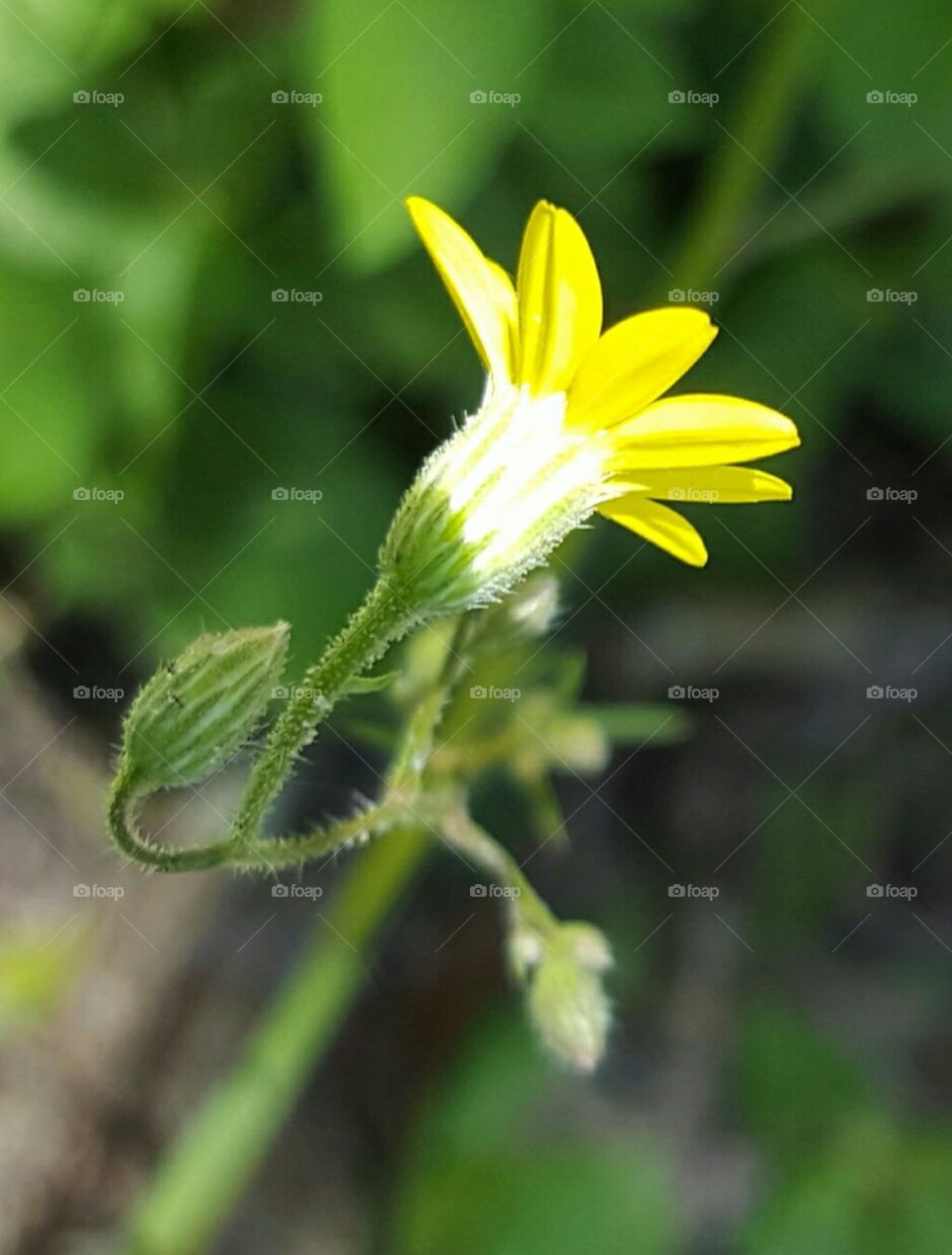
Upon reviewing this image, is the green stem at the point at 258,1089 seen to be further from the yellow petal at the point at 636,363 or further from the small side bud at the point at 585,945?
the yellow petal at the point at 636,363

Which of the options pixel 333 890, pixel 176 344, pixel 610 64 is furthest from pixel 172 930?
pixel 610 64

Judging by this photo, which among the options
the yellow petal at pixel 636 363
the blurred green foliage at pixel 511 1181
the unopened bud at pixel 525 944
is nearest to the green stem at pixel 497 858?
the unopened bud at pixel 525 944

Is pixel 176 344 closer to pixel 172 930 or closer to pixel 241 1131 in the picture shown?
pixel 172 930

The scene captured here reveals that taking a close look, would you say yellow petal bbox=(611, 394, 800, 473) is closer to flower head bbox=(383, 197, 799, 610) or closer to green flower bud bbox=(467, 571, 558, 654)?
flower head bbox=(383, 197, 799, 610)

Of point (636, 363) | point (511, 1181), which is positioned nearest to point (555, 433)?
point (636, 363)

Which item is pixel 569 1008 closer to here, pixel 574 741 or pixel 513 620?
pixel 574 741

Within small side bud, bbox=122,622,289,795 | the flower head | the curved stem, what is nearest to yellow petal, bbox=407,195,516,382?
the flower head
